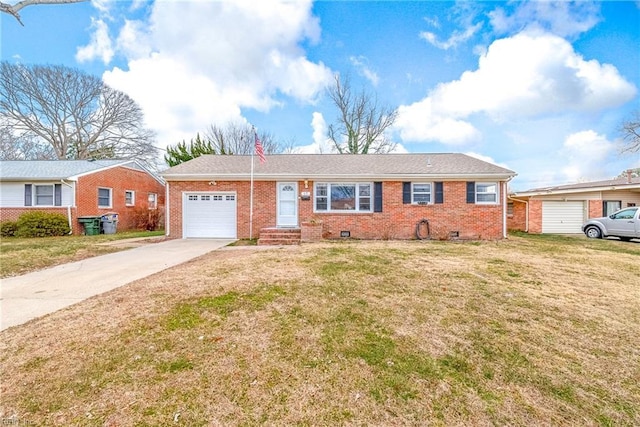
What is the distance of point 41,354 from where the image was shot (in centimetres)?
260

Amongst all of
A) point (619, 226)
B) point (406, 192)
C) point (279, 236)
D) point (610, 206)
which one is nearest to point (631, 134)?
point (610, 206)

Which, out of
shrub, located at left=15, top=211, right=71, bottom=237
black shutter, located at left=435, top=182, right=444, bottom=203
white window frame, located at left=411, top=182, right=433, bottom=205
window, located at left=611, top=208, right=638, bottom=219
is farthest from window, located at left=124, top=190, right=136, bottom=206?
window, located at left=611, top=208, right=638, bottom=219

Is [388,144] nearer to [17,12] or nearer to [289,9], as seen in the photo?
[289,9]

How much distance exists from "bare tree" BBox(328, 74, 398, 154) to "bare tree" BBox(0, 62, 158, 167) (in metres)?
18.3

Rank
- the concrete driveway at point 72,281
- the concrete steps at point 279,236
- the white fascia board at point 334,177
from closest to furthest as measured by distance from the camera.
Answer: the concrete driveway at point 72,281, the concrete steps at point 279,236, the white fascia board at point 334,177

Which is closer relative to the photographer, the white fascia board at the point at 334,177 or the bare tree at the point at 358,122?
the white fascia board at the point at 334,177

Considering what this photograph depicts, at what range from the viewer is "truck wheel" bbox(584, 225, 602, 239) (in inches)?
504

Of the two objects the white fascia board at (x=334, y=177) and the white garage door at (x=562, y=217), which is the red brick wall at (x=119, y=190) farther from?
the white garage door at (x=562, y=217)

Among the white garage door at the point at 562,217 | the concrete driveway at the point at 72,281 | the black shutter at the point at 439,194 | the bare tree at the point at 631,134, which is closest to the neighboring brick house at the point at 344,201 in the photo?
the black shutter at the point at 439,194

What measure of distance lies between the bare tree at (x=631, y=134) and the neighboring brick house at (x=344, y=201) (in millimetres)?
18803

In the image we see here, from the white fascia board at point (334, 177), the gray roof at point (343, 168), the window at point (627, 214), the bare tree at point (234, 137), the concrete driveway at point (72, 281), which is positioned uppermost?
the bare tree at point (234, 137)

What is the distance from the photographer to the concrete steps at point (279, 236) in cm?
1014

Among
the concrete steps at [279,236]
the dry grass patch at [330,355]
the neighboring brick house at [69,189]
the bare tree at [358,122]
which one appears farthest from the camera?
the bare tree at [358,122]

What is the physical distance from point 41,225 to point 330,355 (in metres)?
16.6
